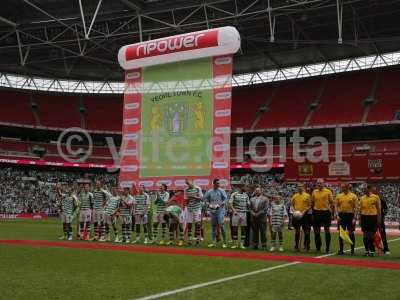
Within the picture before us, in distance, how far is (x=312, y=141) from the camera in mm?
45969

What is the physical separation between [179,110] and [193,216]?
140 inches

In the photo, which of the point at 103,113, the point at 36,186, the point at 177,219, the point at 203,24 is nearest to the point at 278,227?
the point at 177,219

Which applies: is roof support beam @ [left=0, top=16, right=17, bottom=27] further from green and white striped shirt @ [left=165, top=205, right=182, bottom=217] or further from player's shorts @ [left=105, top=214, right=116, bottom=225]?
green and white striped shirt @ [left=165, top=205, right=182, bottom=217]

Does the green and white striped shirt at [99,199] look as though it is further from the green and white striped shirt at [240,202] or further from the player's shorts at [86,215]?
the green and white striped shirt at [240,202]

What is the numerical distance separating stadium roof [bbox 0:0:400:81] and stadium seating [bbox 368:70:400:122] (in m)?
2.97

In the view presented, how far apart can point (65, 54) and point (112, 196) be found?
3168 centimetres

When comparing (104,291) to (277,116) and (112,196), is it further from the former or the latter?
(277,116)

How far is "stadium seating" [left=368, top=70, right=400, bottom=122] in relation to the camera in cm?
4316

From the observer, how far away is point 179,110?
54.8 feet

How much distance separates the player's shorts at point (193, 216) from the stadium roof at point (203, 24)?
1795 centimetres

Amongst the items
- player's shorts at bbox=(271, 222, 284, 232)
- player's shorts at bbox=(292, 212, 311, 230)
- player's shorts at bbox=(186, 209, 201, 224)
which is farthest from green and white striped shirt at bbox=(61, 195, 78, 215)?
player's shorts at bbox=(292, 212, 311, 230)

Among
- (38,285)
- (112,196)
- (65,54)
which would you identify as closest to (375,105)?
(65,54)

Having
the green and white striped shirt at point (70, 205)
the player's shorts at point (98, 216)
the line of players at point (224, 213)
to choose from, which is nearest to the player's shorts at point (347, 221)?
the line of players at point (224, 213)

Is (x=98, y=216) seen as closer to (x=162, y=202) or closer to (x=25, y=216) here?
(x=162, y=202)
